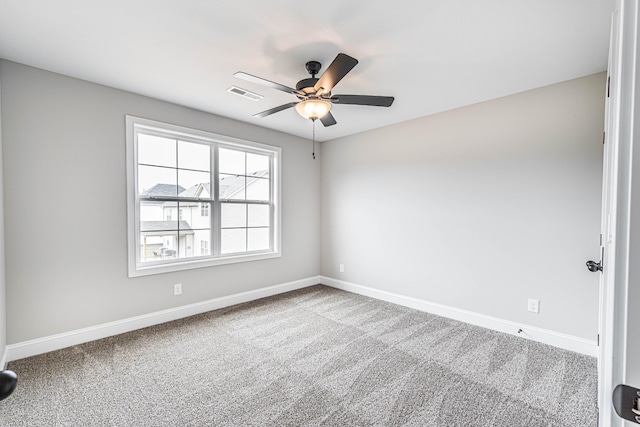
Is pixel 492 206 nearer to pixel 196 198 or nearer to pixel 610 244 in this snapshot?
pixel 610 244

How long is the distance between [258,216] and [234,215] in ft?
1.32

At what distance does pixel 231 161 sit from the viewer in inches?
162

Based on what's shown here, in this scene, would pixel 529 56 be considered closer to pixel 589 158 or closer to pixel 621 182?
pixel 589 158

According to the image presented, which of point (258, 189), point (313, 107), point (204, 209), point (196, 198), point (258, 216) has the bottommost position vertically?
point (258, 216)

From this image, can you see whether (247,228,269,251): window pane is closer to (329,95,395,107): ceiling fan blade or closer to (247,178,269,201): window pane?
(247,178,269,201): window pane

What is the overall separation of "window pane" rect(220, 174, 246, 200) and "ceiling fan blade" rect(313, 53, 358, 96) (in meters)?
2.18

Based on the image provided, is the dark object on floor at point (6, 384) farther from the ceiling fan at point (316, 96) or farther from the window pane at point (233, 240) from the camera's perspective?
the window pane at point (233, 240)

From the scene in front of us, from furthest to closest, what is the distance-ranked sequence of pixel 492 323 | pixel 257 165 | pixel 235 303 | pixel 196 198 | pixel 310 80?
pixel 257 165
pixel 235 303
pixel 196 198
pixel 492 323
pixel 310 80

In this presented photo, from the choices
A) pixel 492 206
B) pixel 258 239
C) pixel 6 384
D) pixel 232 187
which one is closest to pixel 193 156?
pixel 232 187

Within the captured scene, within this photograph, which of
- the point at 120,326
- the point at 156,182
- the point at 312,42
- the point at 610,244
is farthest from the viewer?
the point at 156,182

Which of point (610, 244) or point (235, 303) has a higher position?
point (610, 244)

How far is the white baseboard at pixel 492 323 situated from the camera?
108 inches

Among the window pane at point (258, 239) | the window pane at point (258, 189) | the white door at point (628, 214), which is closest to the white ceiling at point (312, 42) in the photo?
the window pane at point (258, 189)

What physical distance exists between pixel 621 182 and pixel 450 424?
1.95m
